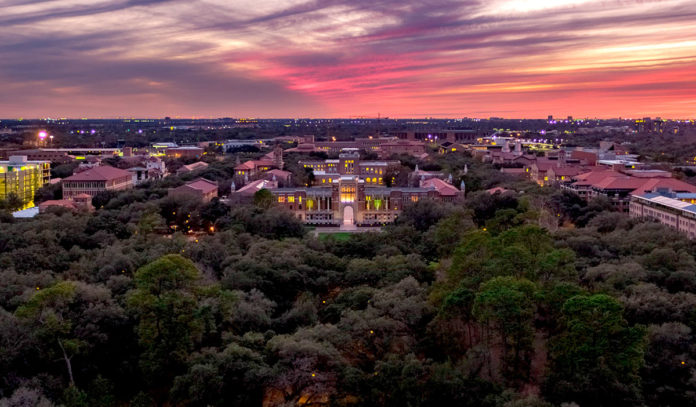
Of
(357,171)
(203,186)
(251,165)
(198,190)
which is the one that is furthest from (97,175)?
(357,171)

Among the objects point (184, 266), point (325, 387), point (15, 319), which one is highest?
point (184, 266)

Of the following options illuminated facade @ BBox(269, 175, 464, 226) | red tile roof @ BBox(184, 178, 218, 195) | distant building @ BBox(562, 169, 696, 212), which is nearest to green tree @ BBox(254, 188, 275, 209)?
illuminated facade @ BBox(269, 175, 464, 226)

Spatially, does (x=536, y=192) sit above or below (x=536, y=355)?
above

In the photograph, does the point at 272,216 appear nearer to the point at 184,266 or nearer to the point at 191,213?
the point at 191,213

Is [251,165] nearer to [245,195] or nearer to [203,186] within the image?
[203,186]

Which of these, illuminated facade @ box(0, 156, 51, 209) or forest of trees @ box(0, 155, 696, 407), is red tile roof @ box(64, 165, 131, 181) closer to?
illuminated facade @ box(0, 156, 51, 209)

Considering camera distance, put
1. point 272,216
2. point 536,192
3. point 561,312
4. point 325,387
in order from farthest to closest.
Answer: point 536,192, point 272,216, point 561,312, point 325,387

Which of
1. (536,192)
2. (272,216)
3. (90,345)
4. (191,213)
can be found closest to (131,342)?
(90,345)
